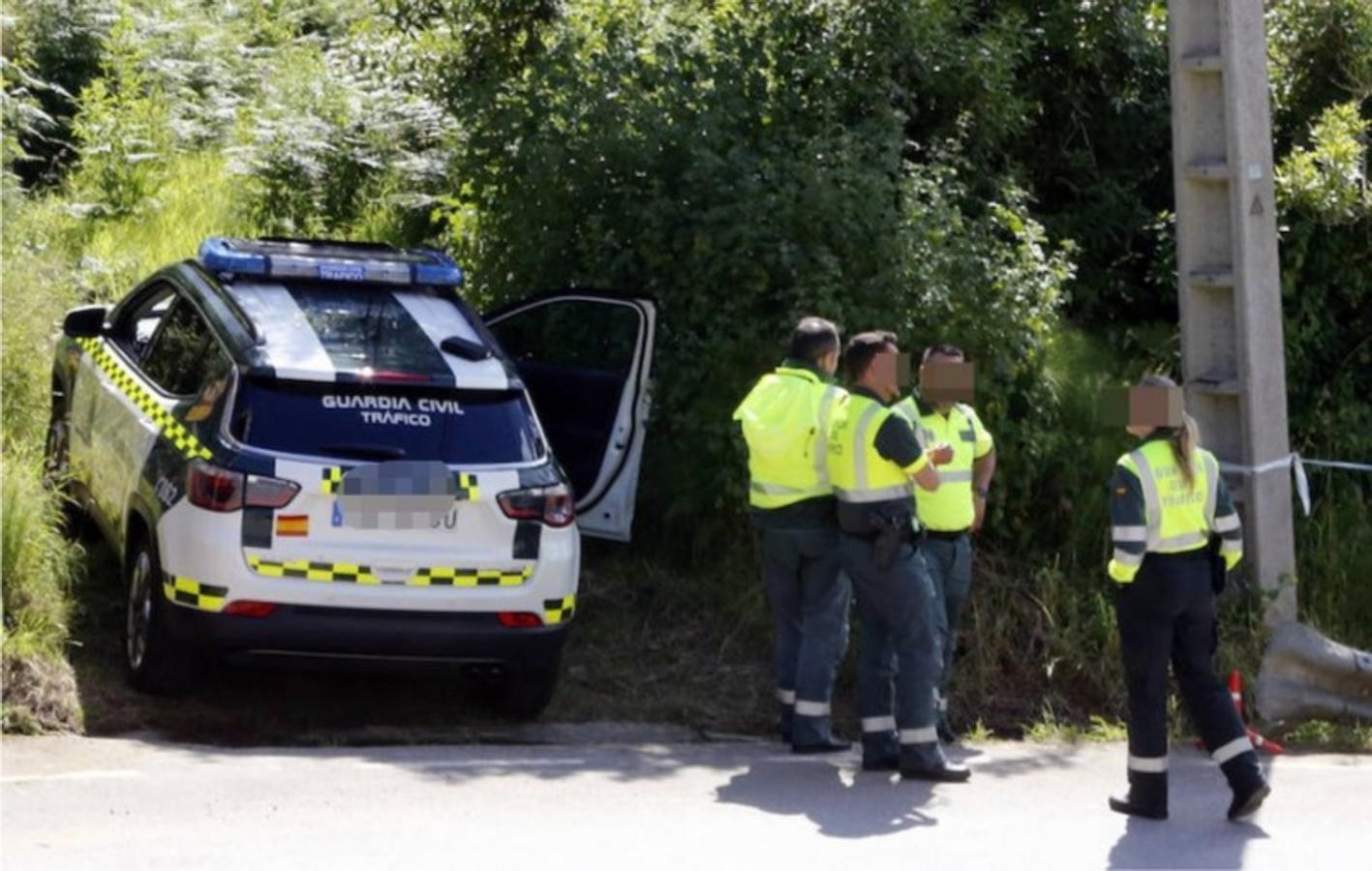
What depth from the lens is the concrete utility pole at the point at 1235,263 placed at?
35.0ft

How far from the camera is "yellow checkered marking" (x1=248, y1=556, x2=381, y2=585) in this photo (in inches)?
342

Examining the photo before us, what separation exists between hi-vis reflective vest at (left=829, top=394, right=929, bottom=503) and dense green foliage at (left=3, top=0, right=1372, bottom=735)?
1924 mm

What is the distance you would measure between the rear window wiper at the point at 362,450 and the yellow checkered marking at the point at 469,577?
1.57 feet

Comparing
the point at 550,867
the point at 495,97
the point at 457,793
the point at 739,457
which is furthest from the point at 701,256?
the point at 550,867

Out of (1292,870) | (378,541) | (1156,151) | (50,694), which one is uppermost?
(1156,151)

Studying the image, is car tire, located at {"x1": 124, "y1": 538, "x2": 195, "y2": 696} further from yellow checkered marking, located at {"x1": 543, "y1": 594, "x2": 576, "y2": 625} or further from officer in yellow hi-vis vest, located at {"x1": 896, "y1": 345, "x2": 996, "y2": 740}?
officer in yellow hi-vis vest, located at {"x1": 896, "y1": 345, "x2": 996, "y2": 740}

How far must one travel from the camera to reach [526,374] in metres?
11.4

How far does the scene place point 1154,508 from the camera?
821 centimetres

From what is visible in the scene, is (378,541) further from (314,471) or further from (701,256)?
(701,256)


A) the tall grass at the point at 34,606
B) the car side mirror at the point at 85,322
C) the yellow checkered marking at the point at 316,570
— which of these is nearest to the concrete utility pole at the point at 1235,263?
the yellow checkered marking at the point at 316,570

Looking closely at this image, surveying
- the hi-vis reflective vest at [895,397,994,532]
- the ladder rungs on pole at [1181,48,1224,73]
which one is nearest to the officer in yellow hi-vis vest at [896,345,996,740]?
the hi-vis reflective vest at [895,397,994,532]

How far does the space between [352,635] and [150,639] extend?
0.96 metres

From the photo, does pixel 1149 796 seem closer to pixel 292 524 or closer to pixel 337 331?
pixel 292 524

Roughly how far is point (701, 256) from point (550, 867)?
4.47 m
